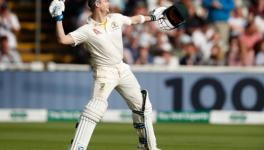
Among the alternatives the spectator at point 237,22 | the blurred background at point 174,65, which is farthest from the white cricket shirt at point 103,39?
the spectator at point 237,22

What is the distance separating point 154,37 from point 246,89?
212 cm

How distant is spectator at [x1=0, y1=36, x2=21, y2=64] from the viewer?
16.0 m

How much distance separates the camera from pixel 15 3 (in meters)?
18.8

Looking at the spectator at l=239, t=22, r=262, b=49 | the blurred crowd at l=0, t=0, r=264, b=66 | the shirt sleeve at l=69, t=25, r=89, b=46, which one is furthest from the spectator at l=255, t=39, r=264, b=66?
the shirt sleeve at l=69, t=25, r=89, b=46

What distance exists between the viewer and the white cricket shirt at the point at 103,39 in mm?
8625

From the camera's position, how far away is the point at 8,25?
661 inches

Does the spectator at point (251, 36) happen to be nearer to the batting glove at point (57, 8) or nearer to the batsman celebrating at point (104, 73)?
the batsman celebrating at point (104, 73)

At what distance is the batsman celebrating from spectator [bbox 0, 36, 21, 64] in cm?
737

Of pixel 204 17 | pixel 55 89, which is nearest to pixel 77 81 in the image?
pixel 55 89

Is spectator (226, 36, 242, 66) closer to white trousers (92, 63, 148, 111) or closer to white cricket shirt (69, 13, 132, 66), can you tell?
white trousers (92, 63, 148, 111)

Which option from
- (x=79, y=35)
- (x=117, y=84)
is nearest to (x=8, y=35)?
(x=117, y=84)

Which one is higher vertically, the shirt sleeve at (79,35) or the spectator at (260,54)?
the shirt sleeve at (79,35)

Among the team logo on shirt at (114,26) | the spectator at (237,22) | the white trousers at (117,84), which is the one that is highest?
the spectator at (237,22)

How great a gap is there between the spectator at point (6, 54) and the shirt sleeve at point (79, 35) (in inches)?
299
